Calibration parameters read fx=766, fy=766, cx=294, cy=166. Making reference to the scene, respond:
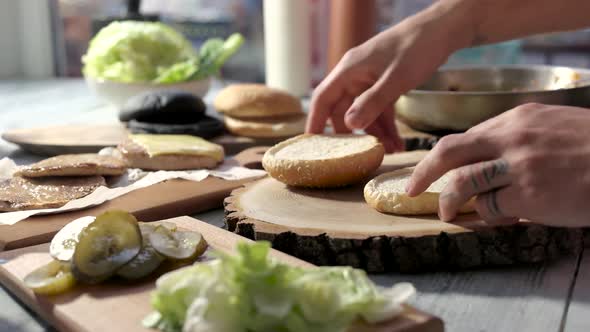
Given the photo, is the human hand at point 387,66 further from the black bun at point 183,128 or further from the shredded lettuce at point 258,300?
the shredded lettuce at point 258,300

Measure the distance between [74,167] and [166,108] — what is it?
48cm

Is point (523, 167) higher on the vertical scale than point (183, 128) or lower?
higher

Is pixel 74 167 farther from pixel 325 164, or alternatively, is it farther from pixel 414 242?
pixel 414 242

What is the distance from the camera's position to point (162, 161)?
1.64 metres

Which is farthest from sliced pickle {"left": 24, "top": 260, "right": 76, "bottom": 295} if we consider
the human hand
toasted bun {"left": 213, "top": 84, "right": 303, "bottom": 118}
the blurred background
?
the blurred background

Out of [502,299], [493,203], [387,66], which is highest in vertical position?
[387,66]

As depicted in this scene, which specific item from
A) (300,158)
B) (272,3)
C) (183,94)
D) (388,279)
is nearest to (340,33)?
(272,3)

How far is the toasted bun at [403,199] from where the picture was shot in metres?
1.19

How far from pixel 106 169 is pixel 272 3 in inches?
50.2

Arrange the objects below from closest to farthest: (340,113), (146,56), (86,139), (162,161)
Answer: (162,161)
(340,113)
(86,139)
(146,56)

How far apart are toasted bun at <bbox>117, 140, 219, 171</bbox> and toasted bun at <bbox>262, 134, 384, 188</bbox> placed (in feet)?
0.75

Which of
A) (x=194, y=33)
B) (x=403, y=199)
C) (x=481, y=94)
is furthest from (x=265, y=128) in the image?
(x=194, y=33)

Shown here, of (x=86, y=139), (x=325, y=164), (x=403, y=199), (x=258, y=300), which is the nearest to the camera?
(x=258, y=300)

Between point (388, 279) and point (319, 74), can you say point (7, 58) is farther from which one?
point (388, 279)
